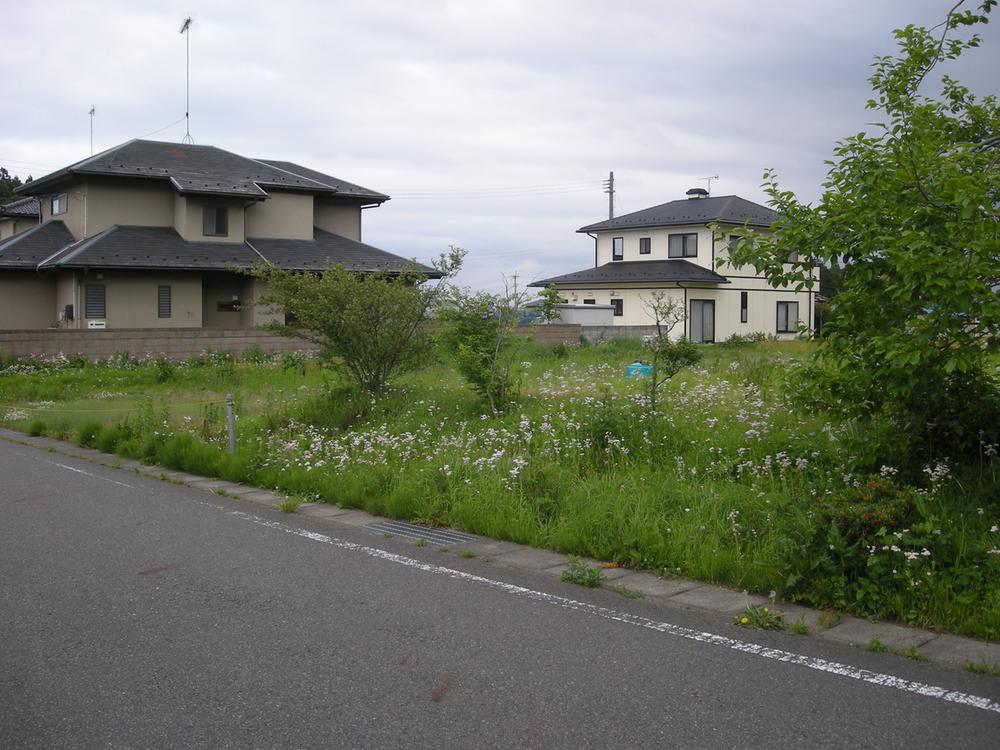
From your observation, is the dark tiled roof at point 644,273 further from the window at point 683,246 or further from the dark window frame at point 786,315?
the dark window frame at point 786,315

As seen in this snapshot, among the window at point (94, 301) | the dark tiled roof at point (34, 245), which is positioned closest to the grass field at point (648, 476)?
the window at point (94, 301)

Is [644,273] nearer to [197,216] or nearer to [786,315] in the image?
[786,315]

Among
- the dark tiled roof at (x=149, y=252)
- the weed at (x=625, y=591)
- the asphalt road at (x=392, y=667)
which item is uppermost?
the dark tiled roof at (x=149, y=252)

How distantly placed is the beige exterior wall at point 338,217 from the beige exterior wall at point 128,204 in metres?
6.38

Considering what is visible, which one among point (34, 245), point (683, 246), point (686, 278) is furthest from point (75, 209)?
point (683, 246)

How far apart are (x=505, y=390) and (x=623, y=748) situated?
316 inches

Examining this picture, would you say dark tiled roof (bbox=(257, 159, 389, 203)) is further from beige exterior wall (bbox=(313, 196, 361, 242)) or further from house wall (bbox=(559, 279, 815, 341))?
house wall (bbox=(559, 279, 815, 341))

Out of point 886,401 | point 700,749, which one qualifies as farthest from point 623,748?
point 886,401

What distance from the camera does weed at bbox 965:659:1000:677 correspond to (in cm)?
434

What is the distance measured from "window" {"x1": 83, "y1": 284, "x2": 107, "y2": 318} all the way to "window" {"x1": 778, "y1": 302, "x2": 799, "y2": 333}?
27.3 meters

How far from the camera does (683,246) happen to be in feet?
127

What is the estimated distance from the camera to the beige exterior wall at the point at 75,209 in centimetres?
3028

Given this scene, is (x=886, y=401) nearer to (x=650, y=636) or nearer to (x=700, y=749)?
(x=650, y=636)

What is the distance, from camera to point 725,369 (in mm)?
14898
